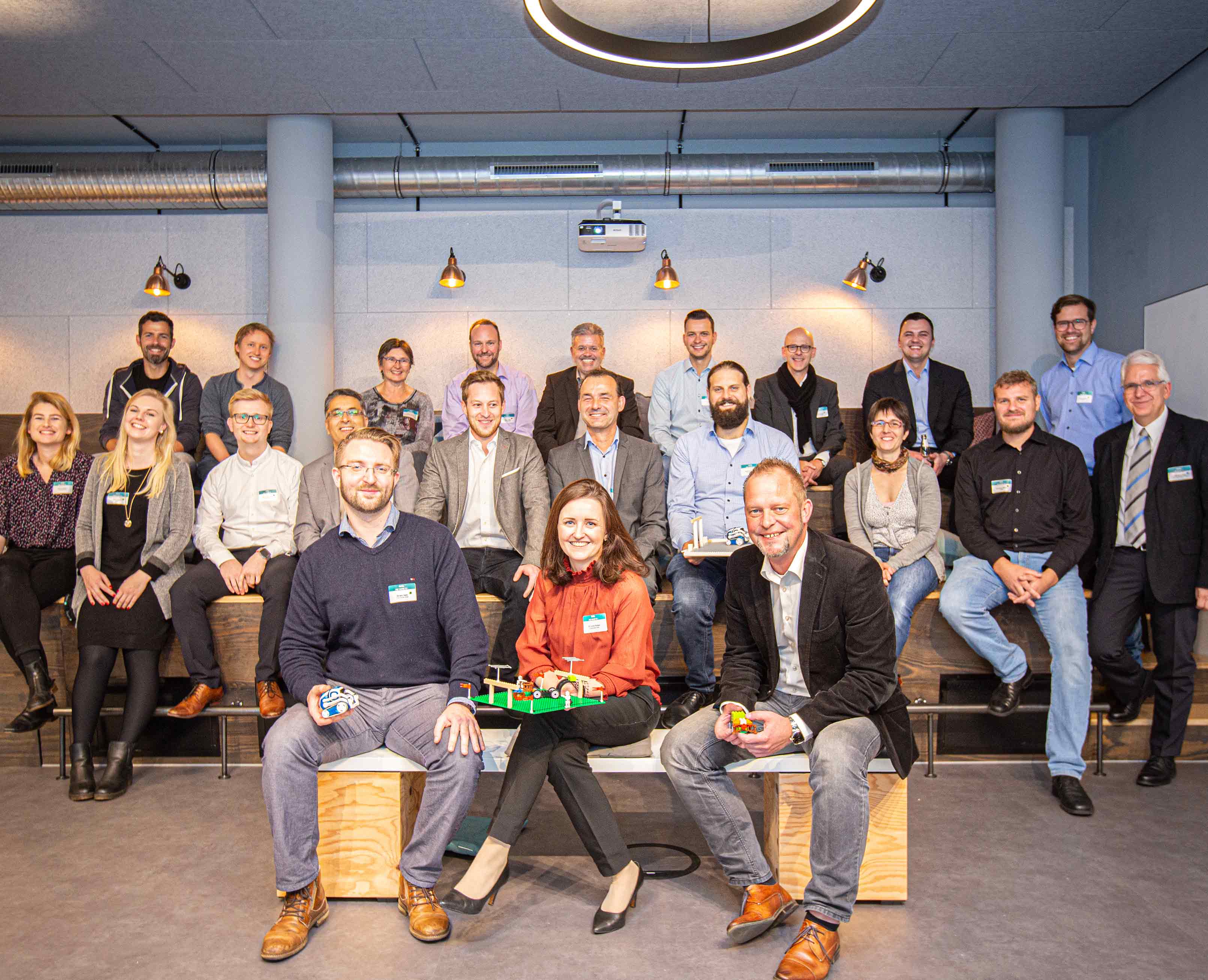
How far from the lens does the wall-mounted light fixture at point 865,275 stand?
697cm

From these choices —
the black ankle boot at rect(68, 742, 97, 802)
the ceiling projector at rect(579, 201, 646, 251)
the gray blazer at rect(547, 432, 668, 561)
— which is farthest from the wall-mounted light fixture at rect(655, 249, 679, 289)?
the black ankle boot at rect(68, 742, 97, 802)

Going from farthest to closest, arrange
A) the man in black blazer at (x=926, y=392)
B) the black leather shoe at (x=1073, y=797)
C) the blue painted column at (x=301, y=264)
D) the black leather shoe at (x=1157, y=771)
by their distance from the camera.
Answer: the blue painted column at (x=301, y=264) → the man in black blazer at (x=926, y=392) → the black leather shoe at (x=1157, y=771) → the black leather shoe at (x=1073, y=797)

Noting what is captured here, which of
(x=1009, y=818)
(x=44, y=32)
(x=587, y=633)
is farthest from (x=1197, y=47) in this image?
(x=44, y=32)

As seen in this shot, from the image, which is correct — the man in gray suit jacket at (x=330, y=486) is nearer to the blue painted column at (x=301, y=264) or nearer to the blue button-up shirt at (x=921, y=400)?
the blue painted column at (x=301, y=264)

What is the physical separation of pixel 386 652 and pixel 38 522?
8.14ft

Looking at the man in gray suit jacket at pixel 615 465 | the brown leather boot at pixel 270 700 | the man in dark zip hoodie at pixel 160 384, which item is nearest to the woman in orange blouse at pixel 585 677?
the man in gray suit jacket at pixel 615 465

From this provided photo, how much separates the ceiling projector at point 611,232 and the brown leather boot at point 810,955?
213 inches

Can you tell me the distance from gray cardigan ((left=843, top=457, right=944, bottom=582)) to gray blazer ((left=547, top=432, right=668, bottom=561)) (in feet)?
3.01

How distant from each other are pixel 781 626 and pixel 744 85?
14.1 ft

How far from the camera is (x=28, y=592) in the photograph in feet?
13.7

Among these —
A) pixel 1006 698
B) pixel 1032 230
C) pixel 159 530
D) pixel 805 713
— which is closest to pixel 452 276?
pixel 159 530

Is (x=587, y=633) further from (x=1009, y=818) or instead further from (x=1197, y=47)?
(x=1197, y=47)

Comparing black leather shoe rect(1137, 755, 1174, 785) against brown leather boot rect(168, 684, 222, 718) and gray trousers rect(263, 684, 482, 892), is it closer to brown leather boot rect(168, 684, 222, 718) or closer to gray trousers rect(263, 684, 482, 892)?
gray trousers rect(263, 684, 482, 892)

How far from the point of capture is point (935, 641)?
4238 mm
